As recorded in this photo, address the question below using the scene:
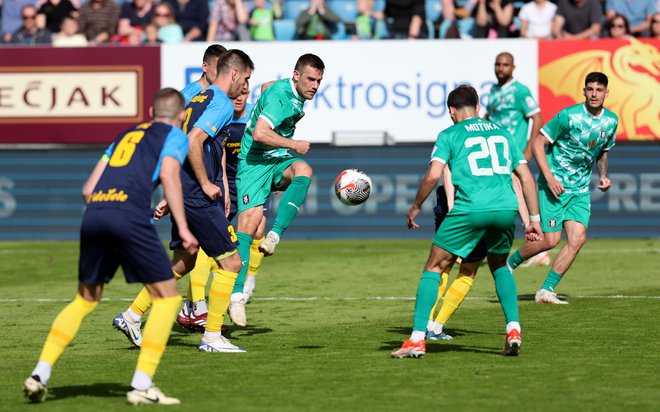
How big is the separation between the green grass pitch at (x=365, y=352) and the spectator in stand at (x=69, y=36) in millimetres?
6875

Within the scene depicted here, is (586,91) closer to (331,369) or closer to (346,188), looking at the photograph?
(346,188)

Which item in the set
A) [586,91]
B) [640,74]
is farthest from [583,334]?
[640,74]

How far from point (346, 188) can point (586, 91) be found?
301 centimetres

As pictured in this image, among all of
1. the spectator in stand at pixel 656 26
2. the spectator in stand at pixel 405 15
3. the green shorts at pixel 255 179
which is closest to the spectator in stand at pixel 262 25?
the spectator in stand at pixel 405 15

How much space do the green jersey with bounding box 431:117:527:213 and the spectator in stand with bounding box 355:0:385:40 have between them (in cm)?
1387

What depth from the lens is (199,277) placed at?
432 inches

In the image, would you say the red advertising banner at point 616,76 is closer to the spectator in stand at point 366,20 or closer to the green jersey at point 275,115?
the spectator in stand at point 366,20

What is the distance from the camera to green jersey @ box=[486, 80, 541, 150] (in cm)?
1694

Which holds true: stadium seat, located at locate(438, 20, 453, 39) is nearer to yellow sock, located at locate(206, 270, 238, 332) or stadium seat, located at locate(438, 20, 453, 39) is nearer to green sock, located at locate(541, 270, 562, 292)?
green sock, located at locate(541, 270, 562, 292)

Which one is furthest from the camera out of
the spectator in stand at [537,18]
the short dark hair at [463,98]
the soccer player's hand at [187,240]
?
the spectator in stand at [537,18]

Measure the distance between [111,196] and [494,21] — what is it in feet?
52.4

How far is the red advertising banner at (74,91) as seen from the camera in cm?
2161

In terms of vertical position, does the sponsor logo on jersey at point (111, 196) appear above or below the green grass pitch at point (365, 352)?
above

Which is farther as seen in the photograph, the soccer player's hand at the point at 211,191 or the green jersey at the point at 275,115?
the green jersey at the point at 275,115
